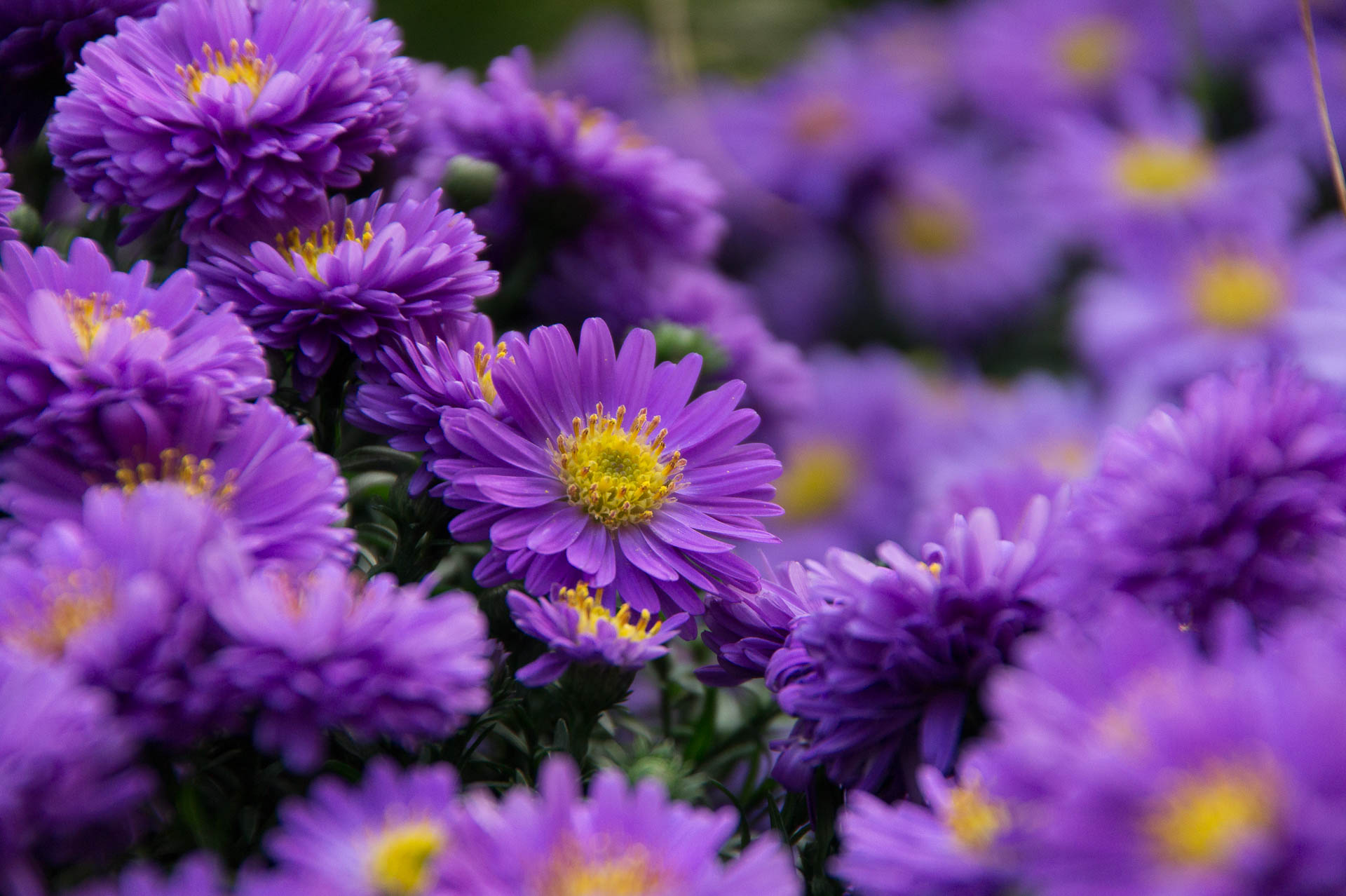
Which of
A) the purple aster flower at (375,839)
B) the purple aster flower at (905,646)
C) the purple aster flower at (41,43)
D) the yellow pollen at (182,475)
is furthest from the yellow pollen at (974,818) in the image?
the purple aster flower at (41,43)

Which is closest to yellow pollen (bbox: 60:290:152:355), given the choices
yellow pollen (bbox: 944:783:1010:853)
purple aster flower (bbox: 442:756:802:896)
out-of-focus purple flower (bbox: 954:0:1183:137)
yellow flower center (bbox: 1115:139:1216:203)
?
purple aster flower (bbox: 442:756:802:896)

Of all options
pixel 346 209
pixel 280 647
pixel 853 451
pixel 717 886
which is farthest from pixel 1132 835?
pixel 853 451

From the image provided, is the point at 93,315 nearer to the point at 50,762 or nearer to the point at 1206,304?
the point at 50,762

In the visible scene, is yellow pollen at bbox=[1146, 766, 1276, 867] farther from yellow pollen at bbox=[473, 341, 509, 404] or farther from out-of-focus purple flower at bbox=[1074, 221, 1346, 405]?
out-of-focus purple flower at bbox=[1074, 221, 1346, 405]

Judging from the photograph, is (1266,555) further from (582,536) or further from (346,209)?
(346,209)

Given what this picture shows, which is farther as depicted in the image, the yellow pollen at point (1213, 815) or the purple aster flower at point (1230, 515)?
the purple aster flower at point (1230, 515)

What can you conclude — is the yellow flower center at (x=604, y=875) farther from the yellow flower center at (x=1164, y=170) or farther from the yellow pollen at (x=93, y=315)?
the yellow flower center at (x=1164, y=170)

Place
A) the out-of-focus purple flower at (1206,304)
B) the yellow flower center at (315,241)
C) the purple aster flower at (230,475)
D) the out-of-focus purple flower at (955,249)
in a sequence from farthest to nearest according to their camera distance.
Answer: the out-of-focus purple flower at (955,249)
the out-of-focus purple flower at (1206,304)
the yellow flower center at (315,241)
the purple aster flower at (230,475)

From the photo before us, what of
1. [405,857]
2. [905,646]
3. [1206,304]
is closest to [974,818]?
[905,646]
